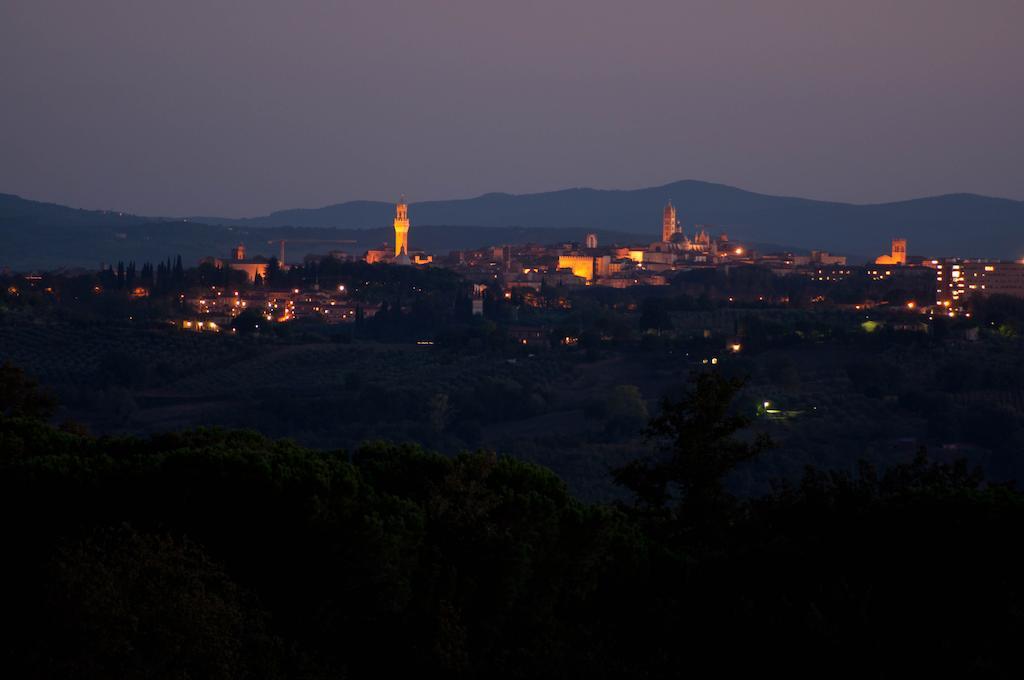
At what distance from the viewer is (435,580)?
464 inches

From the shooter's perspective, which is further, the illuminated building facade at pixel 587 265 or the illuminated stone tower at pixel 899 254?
the illuminated stone tower at pixel 899 254

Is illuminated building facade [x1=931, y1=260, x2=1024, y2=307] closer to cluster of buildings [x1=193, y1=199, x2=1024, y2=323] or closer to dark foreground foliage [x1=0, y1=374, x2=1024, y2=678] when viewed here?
cluster of buildings [x1=193, y1=199, x2=1024, y2=323]

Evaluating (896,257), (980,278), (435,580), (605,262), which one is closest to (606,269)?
(605,262)

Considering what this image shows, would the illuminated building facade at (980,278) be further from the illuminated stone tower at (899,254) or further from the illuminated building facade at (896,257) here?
the illuminated stone tower at (899,254)

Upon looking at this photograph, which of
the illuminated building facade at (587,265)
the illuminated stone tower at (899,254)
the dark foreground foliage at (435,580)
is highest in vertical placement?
the dark foreground foliage at (435,580)

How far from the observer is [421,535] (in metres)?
11.9

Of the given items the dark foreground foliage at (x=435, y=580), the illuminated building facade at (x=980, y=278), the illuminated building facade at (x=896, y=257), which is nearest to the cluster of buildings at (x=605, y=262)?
the illuminated building facade at (x=896, y=257)

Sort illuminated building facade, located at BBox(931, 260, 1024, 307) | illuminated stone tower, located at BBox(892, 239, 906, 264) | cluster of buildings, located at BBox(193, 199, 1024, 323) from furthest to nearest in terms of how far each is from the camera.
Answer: illuminated stone tower, located at BBox(892, 239, 906, 264), illuminated building facade, located at BBox(931, 260, 1024, 307), cluster of buildings, located at BBox(193, 199, 1024, 323)

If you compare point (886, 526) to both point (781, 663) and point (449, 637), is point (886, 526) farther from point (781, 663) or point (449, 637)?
point (449, 637)

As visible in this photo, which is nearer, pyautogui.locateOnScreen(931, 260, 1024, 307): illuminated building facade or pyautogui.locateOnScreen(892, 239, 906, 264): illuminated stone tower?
pyautogui.locateOnScreen(931, 260, 1024, 307): illuminated building facade

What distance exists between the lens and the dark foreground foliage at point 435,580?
10.4 m

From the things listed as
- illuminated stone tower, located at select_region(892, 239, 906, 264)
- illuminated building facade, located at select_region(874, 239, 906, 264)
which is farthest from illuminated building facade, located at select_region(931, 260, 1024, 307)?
illuminated stone tower, located at select_region(892, 239, 906, 264)

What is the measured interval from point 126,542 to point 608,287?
322 feet

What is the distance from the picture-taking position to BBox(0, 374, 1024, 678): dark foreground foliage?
10.4 m
